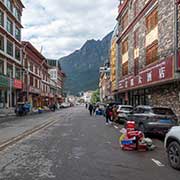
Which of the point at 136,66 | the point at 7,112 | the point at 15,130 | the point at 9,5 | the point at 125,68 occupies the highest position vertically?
the point at 9,5

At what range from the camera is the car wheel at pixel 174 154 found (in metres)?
8.02

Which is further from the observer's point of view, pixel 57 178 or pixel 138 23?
pixel 138 23

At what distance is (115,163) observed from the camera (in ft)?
29.1

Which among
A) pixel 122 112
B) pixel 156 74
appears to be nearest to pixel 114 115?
pixel 122 112

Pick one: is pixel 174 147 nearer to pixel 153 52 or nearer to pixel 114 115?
pixel 114 115

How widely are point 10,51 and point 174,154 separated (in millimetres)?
47499

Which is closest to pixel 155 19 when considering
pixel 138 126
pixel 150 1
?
pixel 150 1

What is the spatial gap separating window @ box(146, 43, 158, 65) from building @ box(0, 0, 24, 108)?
74.1ft

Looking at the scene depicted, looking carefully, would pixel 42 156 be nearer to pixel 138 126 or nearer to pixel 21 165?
pixel 21 165

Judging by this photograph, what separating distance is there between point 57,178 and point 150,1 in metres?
24.2

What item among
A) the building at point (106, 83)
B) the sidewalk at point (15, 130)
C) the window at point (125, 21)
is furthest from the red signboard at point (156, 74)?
the building at point (106, 83)

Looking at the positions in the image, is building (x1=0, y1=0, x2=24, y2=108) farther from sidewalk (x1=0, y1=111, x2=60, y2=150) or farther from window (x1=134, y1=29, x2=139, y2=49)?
sidewalk (x1=0, y1=111, x2=60, y2=150)

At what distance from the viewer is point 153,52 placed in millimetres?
27859

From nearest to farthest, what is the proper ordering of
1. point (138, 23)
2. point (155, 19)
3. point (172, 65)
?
1. point (172, 65)
2. point (155, 19)
3. point (138, 23)
